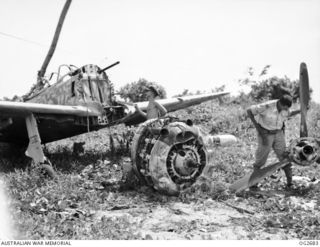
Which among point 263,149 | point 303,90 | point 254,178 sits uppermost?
point 303,90

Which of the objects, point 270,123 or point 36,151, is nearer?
point 270,123

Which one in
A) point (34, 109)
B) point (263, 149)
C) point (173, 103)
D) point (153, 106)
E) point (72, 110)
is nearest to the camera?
point (263, 149)

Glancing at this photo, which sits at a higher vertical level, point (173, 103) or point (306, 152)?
point (173, 103)

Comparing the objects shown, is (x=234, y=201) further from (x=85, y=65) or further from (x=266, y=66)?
(x=266, y=66)

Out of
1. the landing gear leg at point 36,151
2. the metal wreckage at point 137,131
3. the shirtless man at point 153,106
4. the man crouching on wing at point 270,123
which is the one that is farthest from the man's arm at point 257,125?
the landing gear leg at point 36,151

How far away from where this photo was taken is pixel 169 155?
7.38 m

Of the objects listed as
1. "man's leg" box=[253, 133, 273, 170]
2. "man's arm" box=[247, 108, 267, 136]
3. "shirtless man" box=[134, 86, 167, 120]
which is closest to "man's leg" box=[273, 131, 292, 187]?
"man's leg" box=[253, 133, 273, 170]

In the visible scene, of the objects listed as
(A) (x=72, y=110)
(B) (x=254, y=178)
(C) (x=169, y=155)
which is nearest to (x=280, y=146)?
(B) (x=254, y=178)

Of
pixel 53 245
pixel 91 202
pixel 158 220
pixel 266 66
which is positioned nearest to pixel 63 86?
pixel 91 202

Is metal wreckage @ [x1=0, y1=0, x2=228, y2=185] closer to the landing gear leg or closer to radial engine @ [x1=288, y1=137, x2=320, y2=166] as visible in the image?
the landing gear leg

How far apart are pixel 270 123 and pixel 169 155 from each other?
209 cm

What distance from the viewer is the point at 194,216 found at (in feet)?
21.3

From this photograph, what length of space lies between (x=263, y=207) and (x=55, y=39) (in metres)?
14.2

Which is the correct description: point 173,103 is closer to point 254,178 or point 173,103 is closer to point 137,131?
point 137,131
